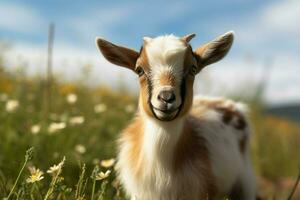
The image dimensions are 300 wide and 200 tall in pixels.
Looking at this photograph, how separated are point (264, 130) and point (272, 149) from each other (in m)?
0.84

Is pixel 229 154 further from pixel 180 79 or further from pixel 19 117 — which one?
pixel 19 117

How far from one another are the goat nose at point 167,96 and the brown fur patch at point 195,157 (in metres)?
0.62

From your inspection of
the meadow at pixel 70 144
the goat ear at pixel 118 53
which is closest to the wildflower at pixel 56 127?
the meadow at pixel 70 144

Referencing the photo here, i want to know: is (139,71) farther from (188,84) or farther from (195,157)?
(195,157)

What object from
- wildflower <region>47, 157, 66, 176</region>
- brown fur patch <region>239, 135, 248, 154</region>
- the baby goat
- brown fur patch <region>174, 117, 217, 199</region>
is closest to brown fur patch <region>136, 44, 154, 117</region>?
the baby goat

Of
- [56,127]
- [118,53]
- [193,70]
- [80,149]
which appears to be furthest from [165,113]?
[80,149]

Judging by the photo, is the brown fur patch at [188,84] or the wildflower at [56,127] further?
the wildflower at [56,127]

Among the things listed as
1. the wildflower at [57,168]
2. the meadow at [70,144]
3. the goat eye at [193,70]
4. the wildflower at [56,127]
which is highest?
the goat eye at [193,70]

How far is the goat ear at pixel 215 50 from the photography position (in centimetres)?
450

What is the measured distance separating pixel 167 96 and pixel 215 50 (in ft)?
3.09

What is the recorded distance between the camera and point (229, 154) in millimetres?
4859

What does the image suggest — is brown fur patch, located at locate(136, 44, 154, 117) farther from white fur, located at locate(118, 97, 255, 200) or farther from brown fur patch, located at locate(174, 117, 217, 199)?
brown fur patch, located at locate(174, 117, 217, 199)

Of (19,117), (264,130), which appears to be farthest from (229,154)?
(264,130)

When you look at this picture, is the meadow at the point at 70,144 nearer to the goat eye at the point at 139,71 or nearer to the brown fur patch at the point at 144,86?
the brown fur patch at the point at 144,86
